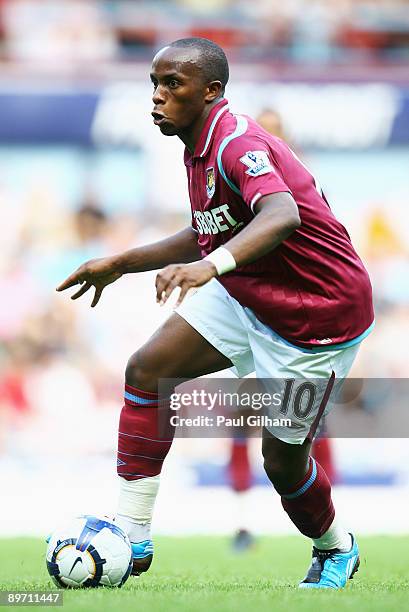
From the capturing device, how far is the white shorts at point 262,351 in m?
5.06

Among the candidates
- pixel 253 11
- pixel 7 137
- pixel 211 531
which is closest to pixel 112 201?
pixel 7 137

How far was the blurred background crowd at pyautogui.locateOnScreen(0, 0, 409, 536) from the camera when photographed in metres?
12.4

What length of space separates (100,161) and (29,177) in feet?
2.82

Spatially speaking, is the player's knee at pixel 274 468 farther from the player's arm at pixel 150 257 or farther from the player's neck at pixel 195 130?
the player's neck at pixel 195 130

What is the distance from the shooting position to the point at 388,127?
13.2 metres

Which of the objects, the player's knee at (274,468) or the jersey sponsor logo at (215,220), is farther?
the player's knee at (274,468)

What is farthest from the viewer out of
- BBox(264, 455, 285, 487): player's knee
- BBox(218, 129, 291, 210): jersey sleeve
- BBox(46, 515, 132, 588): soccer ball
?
BBox(264, 455, 285, 487): player's knee

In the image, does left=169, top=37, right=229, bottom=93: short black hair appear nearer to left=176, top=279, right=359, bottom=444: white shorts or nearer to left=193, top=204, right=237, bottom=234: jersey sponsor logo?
left=193, top=204, right=237, bottom=234: jersey sponsor logo

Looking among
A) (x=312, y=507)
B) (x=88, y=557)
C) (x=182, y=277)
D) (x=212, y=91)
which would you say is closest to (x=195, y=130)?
(x=212, y=91)

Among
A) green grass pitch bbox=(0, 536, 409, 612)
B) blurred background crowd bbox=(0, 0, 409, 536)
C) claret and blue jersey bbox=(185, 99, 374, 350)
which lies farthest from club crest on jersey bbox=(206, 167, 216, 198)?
blurred background crowd bbox=(0, 0, 409, 536)

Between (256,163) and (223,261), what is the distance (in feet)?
1.61

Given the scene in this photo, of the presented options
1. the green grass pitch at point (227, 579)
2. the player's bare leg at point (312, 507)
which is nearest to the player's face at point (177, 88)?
the player's bare leg at point (312, 507)

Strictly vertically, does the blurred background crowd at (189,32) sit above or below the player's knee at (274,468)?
above

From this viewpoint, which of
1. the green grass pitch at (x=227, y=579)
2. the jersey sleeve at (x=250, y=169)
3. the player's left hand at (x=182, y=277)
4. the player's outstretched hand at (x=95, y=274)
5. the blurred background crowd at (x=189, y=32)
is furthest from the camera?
the blurred background crowd at (x=189, y=32)
